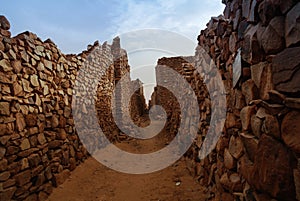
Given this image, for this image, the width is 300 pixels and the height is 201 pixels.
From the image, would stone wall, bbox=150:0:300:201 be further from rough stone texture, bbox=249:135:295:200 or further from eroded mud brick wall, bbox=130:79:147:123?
eroded mud brick wall, bbox=130:79:147:123

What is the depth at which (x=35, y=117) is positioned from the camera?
10.5ft

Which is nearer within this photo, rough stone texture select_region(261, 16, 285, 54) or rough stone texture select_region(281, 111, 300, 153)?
rough stone texture select_region(281, 111, 300, 153)

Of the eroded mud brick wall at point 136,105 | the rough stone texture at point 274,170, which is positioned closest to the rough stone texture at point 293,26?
the rough stone texture at point 274,170

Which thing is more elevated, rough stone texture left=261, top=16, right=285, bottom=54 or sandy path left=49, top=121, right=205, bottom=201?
rough stone texture left=261, top=16, right=285, bottom=54

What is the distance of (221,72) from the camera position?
98.3 inches

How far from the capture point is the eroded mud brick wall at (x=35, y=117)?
8.69 feet

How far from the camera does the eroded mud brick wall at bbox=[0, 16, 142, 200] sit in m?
2.65

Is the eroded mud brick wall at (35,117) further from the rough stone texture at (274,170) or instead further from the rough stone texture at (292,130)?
the rough stone texture at (292,130)

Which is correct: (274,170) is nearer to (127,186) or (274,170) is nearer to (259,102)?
(259,102)

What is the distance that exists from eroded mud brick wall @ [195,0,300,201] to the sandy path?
0.89 meters

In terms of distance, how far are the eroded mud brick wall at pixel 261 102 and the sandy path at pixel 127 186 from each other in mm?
891

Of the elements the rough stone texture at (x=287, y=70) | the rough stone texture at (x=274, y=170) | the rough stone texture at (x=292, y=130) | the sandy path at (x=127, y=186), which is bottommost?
the sandy path at (x=127, y=186)

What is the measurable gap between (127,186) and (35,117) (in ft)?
6.37

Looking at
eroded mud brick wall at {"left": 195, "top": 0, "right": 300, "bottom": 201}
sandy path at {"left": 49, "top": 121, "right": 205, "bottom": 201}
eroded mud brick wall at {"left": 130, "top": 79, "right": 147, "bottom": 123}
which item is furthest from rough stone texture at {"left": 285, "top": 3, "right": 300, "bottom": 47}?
eroded mud brick wall at {"left": 130, "top": 79, "right": 147, "bottom": 123}
